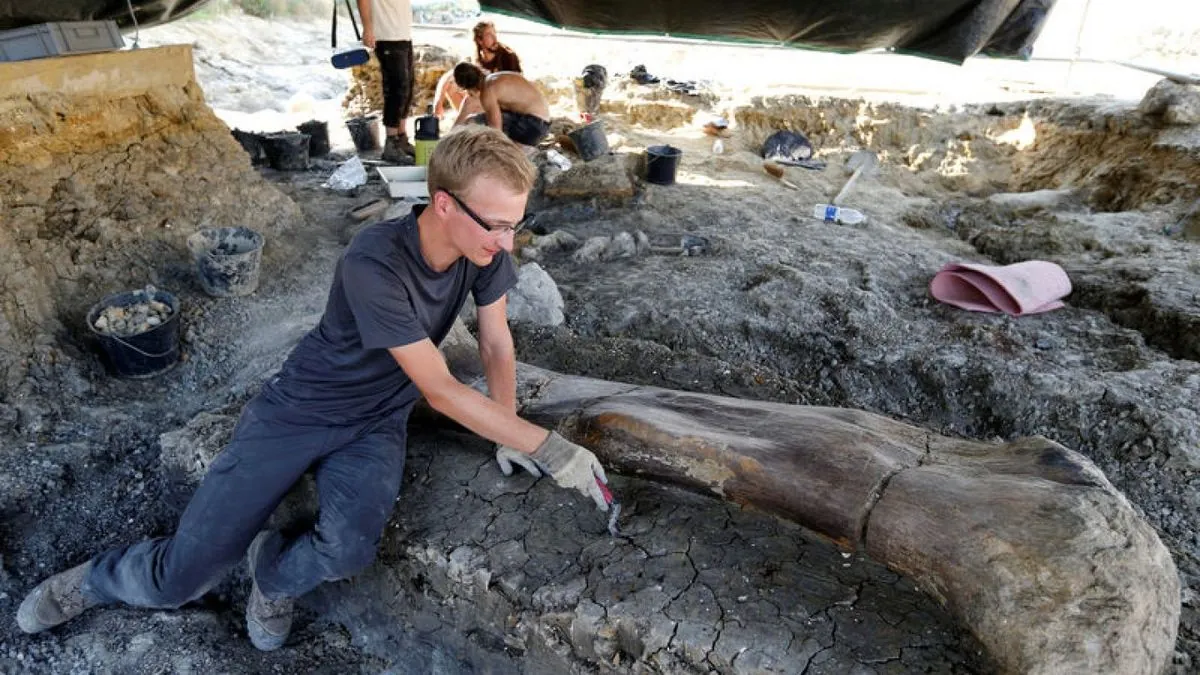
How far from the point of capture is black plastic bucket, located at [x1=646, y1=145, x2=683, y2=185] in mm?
6082

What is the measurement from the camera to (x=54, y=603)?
1988 mm

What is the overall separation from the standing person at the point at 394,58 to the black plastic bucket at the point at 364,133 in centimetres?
15

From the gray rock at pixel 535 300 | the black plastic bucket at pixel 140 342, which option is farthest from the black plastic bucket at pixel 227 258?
the gray rock at pixel 535 300

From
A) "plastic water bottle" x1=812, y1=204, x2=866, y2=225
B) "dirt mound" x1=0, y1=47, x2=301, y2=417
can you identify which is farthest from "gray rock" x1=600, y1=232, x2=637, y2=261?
"dirt mound" x1=0, y1=47, x2=301, y2=417

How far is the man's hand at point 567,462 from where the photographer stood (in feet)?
6.07

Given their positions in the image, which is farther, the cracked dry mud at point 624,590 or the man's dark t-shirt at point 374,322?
the man's dark t-shirt at point 374,322

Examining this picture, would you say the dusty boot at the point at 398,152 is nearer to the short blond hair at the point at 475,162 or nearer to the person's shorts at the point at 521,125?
the person's shorts at the point at 521,125

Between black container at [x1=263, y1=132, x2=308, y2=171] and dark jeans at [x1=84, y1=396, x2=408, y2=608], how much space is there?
5.05 meters

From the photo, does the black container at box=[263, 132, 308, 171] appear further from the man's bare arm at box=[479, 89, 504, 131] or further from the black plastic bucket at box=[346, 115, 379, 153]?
the man's bare arm at box=[479, 89, 504, 131]

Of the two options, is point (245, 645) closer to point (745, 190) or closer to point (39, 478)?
point (39, 478)

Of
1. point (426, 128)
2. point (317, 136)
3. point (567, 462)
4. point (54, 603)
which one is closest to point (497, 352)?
point (567, 462)

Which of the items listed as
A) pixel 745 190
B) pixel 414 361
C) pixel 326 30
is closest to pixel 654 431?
pixel 414 361

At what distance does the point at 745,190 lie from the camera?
6199 millimetres

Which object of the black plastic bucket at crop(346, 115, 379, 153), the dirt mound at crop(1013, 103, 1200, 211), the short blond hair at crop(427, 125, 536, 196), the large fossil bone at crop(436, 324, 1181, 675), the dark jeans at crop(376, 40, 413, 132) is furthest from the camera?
the black plastic bucket at crop(346, 115, 379, 153)
